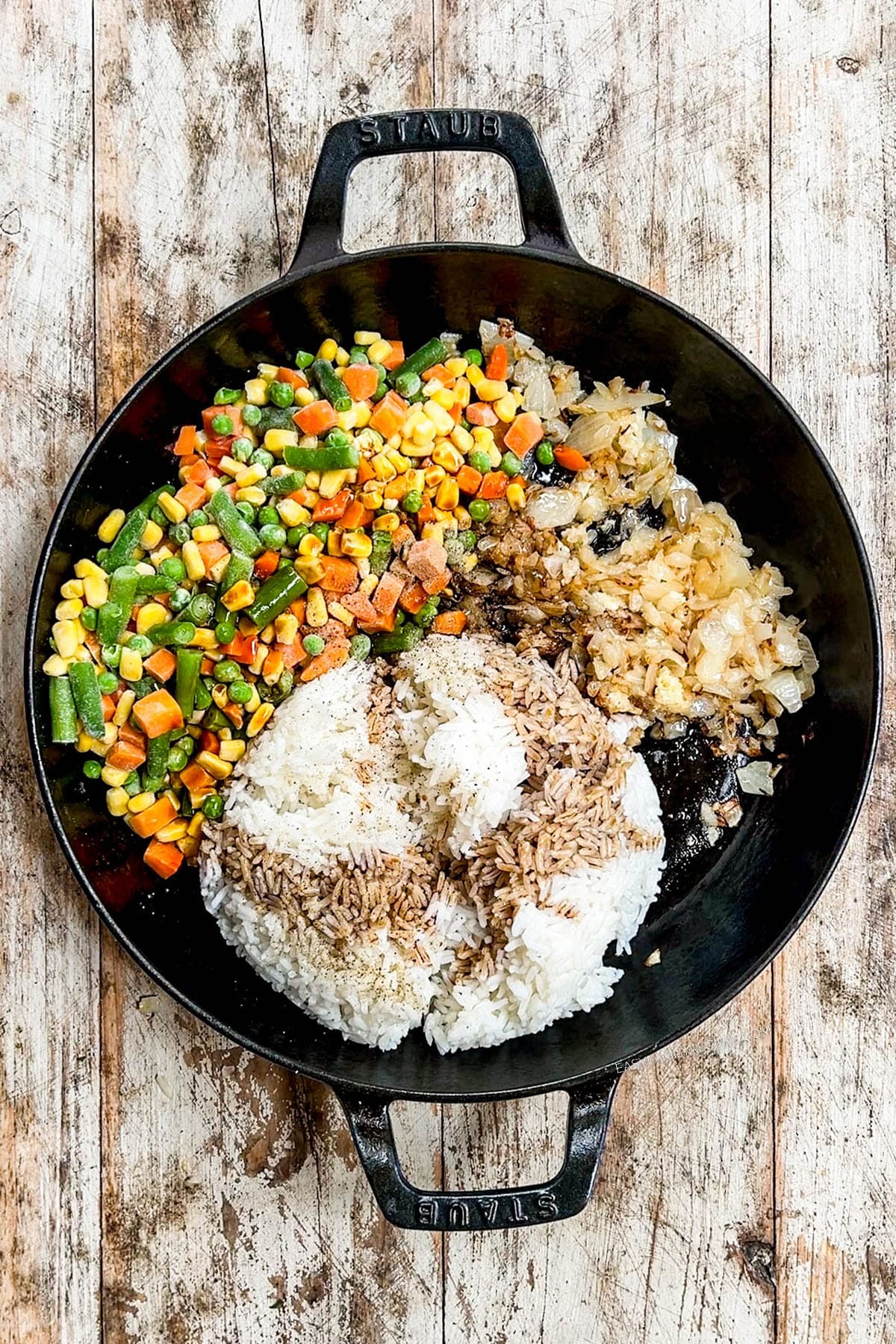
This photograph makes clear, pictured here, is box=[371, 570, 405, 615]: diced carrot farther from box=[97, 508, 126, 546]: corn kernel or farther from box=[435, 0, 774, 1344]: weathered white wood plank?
box=[435, 0, 774, 1344]: weathered white wood plank

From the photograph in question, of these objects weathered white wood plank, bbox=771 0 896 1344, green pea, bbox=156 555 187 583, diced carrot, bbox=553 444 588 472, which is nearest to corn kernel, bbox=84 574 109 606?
green pea, bbox=156 555 187 583

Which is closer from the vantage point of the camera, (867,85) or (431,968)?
(431,968)

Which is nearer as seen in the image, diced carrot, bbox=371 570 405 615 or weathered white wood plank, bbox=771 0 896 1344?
diced carrot, bbox=371 570 405 615

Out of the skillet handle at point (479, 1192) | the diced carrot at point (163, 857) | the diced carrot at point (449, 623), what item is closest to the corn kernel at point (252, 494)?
the diced carrot at point (449, 623)

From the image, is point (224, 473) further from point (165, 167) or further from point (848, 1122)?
point (848, 1122)

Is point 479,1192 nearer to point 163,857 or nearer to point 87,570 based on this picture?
point 163,857

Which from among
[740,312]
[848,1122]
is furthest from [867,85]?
[848,1122]

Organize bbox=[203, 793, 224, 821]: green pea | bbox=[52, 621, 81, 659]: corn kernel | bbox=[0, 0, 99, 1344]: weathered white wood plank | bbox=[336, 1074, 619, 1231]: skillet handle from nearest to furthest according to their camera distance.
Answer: bbox=[336, 1074, 619, 1231]: skillet handle
bbox=[52, 621, 81, 659]: corn kernel
bbox=[203, 793, 224, 821]: green pea
bbox=[0, 0, 99, 1344]: weathered white wood plank
